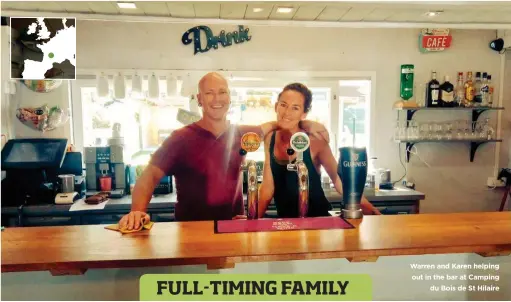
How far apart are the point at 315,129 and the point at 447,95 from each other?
1.15 meters

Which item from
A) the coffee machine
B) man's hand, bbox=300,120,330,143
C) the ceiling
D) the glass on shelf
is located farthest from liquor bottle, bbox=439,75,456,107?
the coffee machine

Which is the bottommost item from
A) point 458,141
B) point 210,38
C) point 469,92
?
point 458,141

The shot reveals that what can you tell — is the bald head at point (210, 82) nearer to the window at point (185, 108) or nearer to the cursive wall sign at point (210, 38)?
the window at point (185, 108)

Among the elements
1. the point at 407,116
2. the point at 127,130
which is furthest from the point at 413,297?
the point at 127,130

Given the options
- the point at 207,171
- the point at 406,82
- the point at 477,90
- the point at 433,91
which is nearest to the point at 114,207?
the point at 207,171

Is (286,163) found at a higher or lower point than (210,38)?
→ lower

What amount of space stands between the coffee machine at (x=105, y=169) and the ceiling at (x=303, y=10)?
2.78 feet

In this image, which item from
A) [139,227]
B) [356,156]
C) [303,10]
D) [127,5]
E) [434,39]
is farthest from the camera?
[434,39]

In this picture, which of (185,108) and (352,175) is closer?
(352,175)

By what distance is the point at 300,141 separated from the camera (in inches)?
77.5

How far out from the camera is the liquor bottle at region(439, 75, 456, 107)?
2.69 meters

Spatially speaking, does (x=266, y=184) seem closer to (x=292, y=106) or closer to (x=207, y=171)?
(x=207, y=171)

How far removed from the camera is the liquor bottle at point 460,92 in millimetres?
2725

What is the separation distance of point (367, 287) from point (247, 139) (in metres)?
1.03
